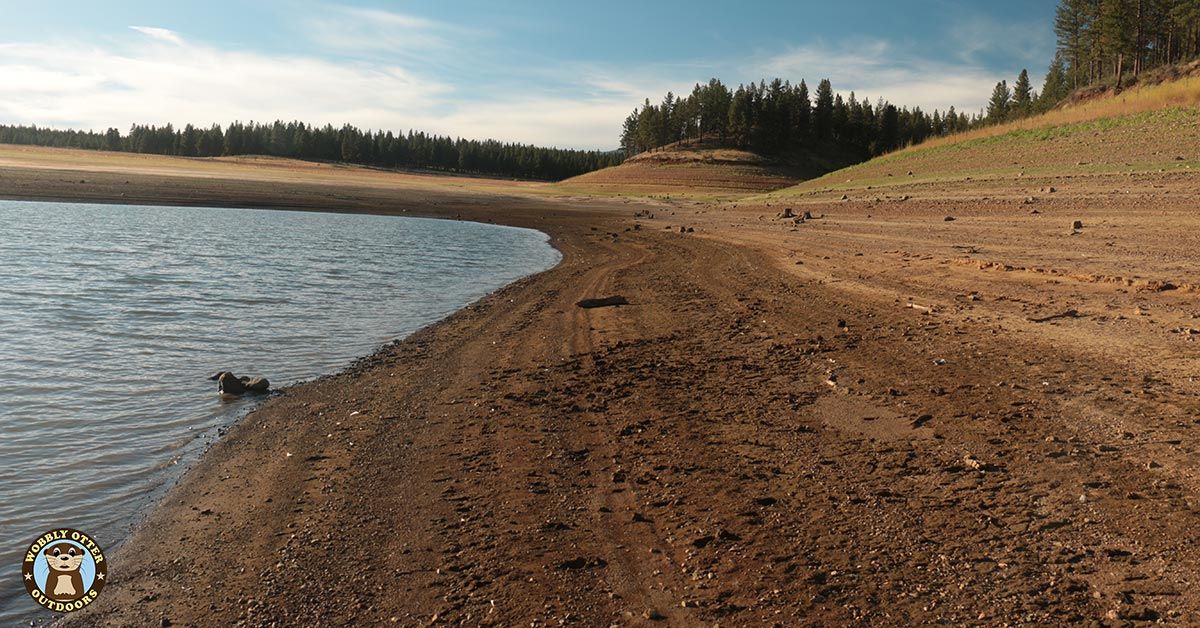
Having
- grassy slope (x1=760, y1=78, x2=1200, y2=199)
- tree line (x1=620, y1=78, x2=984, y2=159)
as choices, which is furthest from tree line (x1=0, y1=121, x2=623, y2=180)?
grassy slope (x1=760, y1=78, x2=1200, y2=199)

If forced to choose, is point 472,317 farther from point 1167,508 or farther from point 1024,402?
point 1167,508

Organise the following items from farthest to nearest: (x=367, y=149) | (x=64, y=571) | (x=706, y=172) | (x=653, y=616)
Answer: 1. (x=367, y=149)
2. (x=706, y=172)
3. (x=64, y=571)
4. (x=653, y=616)

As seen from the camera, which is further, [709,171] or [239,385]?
[709,171]

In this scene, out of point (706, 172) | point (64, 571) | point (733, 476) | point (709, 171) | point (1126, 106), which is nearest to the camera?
point (64, 571)

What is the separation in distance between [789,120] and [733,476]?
12055 centimetres

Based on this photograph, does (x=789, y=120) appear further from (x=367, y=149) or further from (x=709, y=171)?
(x=367, y=149)

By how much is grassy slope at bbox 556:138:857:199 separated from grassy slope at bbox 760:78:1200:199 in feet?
130

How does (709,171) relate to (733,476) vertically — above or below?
above

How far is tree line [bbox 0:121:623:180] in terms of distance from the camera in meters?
158

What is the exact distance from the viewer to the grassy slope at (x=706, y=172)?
8334 cm

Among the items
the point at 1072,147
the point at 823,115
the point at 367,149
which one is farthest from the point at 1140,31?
the point at 367,149

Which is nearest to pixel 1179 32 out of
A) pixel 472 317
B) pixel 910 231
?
pixel 910 231

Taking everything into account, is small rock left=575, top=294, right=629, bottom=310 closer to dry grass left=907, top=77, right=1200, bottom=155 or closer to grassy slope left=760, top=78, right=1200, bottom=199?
grassy slope left=760, top=78, right=1200, bottom=199

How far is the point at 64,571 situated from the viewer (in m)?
5.14
